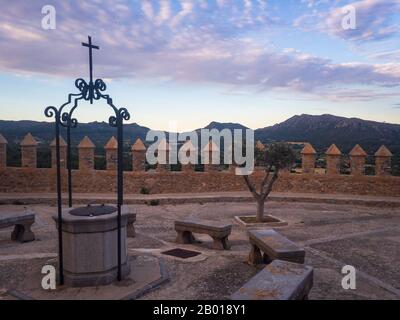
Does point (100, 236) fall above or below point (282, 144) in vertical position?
below

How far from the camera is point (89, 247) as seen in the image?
508 cm

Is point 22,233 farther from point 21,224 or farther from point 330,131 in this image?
point 330,131

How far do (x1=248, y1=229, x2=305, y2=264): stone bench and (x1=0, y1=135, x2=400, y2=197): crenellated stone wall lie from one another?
7.99 m

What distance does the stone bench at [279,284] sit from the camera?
3.88 meters

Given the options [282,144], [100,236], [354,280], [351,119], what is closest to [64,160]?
[282,144]

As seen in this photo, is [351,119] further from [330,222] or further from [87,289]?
[87,289]

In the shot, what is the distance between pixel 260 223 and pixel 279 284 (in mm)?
6074

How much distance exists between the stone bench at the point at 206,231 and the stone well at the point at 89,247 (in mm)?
2799

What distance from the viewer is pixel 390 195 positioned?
14133 mm

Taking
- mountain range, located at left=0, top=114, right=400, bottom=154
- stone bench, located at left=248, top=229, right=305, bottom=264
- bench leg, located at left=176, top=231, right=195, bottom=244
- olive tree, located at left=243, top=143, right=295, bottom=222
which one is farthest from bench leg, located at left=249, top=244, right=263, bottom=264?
mountain range, located at left=0, top=114, right=400, bottom=154

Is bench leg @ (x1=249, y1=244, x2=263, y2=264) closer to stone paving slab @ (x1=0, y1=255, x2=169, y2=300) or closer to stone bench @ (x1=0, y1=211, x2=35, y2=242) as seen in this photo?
stone paving slab @ (x1=0, y1=255, x2=169, y2=300)

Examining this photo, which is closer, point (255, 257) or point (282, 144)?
point (255, 257)

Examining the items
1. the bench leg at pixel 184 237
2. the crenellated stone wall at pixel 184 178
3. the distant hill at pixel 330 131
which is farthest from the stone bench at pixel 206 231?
the distant hill at pixel 330 131

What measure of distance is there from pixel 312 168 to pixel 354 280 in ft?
30.1
